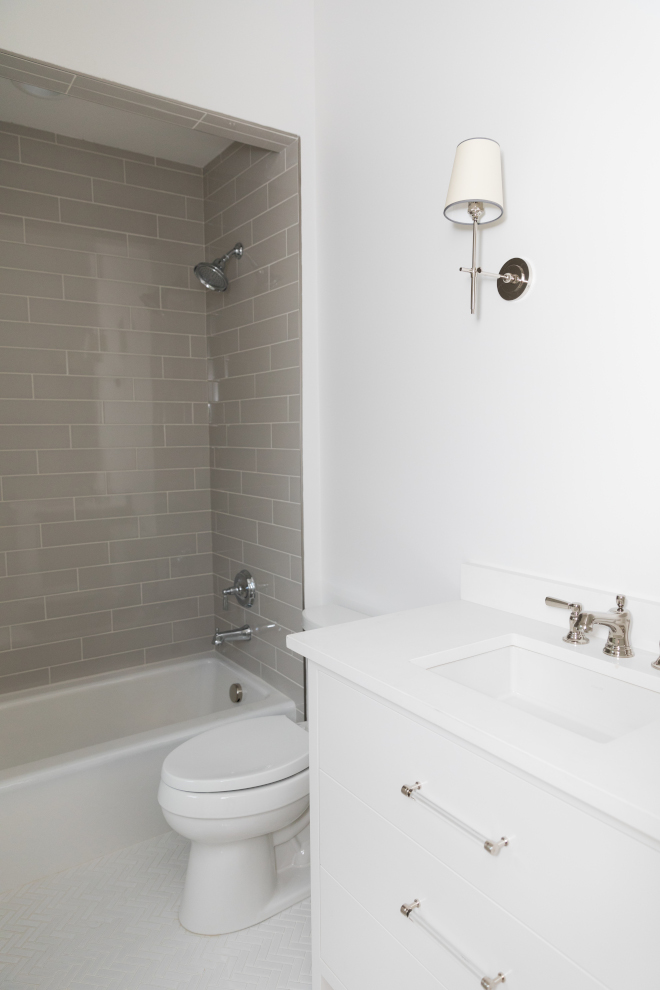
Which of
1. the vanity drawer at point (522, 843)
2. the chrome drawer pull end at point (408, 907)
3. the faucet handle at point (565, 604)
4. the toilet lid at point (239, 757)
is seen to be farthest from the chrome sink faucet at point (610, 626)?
the toilet lid at point (239, 757)

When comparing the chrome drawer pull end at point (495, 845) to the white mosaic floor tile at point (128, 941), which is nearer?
the chrome drawer pull end at point (495, 845)

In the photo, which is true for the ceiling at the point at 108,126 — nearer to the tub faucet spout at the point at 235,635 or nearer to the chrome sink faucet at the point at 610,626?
the tub faucet spout at the point at 235,635

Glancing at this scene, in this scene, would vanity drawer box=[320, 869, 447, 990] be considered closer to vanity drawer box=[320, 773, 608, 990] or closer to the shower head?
vanity drawer box=[320, 773, 608, 990]

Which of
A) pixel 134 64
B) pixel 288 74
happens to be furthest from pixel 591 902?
pixel 288 74

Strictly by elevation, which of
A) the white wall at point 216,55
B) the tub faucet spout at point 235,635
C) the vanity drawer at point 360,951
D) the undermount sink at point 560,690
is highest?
the white wall at point 216,55

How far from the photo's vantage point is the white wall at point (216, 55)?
69.1 inches

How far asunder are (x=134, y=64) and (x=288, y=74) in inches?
21.8

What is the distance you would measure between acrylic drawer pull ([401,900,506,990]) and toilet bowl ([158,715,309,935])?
70 centimetres

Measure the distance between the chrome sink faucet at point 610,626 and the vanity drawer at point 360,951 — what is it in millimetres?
659

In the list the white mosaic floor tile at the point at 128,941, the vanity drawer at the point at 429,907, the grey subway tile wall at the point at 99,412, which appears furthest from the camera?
the grey subway tile wall at the point at 99,412

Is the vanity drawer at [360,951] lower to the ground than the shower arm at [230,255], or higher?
lower

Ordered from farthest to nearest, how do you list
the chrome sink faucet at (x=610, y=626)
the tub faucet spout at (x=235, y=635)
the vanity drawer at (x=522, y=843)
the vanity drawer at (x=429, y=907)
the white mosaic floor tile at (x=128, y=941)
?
the tub faucet spout at (x=235, y=635)
the white mosaic floor tile at (x=128, y=941)
the chrome sink faucet at (x=610, y=626)
the vanity drawer at (x=429, y=907)
the vanity drawer at (x=522, y=843)

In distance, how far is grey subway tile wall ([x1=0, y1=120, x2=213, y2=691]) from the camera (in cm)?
263

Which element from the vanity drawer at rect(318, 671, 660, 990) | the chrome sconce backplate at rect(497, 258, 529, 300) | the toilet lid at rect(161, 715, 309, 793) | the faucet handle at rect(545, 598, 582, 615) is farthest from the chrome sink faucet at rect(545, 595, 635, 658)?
the toilet lid at rect(161, 715, 309, 793)
